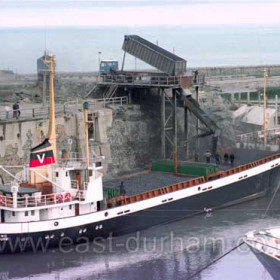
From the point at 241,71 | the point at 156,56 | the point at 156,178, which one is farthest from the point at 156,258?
the point at 241,71

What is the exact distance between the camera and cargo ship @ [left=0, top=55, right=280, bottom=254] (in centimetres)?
2634

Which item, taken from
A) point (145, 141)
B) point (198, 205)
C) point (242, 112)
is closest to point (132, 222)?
point (198, 205)

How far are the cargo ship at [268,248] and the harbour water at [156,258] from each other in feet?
4.35

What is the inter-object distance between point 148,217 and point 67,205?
4306mm

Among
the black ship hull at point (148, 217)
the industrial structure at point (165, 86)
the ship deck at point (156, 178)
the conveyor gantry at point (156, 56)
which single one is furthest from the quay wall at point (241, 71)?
the black ship hull at point (148, 217)

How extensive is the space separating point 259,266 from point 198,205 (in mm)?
7420

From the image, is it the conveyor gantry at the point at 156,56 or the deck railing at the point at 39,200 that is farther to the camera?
the conveyor gantry at the point at 156,56

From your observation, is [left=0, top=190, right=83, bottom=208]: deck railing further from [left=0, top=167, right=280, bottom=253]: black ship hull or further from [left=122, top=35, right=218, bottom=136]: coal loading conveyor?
[left=122, top=35, right=218, bottom=136]: coal loading conveyor

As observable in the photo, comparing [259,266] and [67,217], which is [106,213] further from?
[259,266]

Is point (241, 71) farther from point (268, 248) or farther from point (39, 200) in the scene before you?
point (268, 248)

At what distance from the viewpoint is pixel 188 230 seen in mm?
29844

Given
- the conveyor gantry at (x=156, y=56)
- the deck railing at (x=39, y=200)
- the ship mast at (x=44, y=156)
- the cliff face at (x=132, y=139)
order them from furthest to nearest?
the conveyor gantry at (x=156, y=56) < the cliff face at (x=132, y=139) < the ship mast at (x=44, y=156) < the deck railing at (x=39, y=200)

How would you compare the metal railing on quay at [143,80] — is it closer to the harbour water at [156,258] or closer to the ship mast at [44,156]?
the harbour water at [156,258]

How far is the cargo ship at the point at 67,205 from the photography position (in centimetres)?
2634
